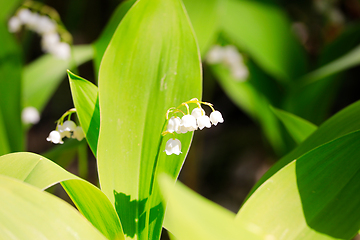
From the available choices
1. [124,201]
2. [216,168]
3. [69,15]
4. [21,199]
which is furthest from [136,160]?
[69,15]

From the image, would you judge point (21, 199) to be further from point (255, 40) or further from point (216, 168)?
point (216, 168)

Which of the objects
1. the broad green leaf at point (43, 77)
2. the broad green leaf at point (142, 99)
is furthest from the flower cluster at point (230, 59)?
the broad green leaf at point (142, 99)

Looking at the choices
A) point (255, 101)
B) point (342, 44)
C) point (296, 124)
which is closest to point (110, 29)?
point (296, 124)

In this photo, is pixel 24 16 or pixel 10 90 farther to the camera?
pixel 24 16

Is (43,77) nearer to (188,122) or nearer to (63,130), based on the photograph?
(63,130)

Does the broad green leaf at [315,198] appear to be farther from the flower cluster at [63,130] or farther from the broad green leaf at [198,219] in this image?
the flower cluster at [63,130]

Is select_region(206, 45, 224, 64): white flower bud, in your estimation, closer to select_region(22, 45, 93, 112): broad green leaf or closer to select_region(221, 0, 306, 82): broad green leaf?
select_region(221, 0, 306, 82): broad green leaf
